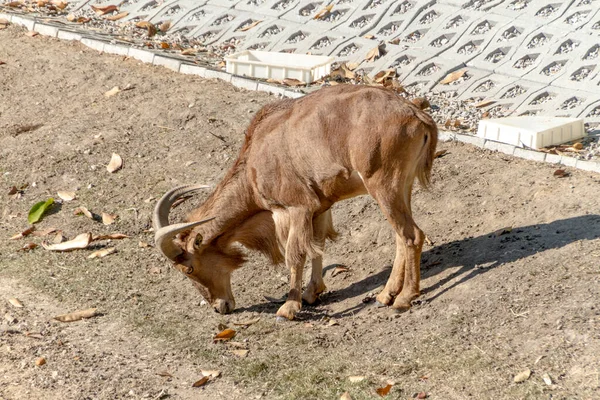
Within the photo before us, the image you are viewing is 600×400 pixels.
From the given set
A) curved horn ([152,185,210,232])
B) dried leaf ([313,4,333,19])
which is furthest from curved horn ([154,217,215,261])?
dried leaf ([313,4,333,19])

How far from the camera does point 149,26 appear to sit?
1412 cm

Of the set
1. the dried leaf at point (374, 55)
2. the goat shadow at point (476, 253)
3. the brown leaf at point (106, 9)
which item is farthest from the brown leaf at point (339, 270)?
the brown leaf at point (106, 9)

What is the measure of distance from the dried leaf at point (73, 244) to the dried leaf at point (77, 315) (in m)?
1.38

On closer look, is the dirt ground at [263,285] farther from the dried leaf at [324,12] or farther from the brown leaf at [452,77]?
the dried leaf at [324,12]

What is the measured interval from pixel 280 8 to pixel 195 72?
2058mm

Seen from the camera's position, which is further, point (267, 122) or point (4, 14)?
point (4, 14)

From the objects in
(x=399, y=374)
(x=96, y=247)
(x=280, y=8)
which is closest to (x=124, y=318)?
(x=96, y=247)

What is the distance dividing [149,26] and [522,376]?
9.61 metres

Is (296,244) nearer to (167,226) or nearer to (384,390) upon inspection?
(167,226)

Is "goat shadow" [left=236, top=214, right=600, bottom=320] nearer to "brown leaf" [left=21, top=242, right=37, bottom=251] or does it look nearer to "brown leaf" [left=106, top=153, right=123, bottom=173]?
"brown leaf" [left=21, top=242, right=37, bottom=251]

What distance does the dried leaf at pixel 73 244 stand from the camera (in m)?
9.29

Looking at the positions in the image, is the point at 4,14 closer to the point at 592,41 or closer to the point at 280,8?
the point at 280,8

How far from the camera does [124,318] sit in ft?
25.9

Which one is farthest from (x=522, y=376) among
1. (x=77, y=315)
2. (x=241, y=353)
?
(x=77, y=315)
